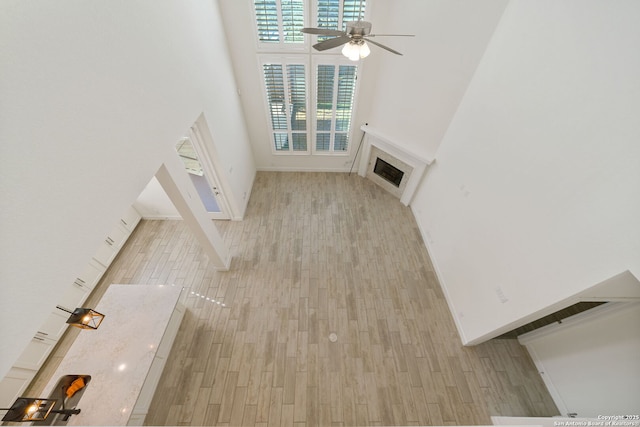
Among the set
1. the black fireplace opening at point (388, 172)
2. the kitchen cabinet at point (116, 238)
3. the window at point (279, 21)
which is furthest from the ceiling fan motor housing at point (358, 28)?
the kitchen cabinet at point (116, 238)

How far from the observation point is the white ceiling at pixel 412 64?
3205mm

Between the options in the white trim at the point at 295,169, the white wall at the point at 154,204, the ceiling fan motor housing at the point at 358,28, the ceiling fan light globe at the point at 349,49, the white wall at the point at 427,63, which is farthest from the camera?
the white trim at the point at 295,169

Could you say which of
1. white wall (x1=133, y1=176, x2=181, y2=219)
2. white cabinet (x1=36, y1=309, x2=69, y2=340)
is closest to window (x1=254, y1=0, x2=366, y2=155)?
white wall (x1=133, y1=176, x2=181, y2=219)

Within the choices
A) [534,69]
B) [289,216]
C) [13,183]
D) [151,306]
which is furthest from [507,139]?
[151,306]

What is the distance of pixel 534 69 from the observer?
8.20 feet

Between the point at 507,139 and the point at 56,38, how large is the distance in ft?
13.3

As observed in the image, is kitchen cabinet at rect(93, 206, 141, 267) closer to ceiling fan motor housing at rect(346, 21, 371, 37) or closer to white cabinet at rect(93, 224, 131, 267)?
white cabinet at rect(93, 224, 131, 267)

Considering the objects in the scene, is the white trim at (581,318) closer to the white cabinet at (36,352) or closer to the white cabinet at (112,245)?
the white cabinet at (36,352)

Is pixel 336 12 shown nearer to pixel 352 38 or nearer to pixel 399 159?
pixel 352 38

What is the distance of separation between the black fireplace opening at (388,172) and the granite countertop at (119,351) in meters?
4.58

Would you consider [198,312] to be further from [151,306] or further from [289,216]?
[289,216]

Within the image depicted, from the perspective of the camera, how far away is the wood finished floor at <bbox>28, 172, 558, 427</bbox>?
119 inches

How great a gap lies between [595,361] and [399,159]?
12.7 ft

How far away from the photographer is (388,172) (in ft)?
18.1
